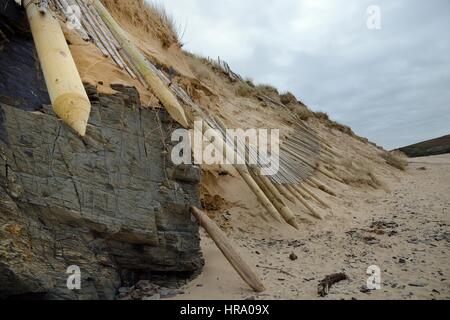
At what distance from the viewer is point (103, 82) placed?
3396mm

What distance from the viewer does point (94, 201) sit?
3023 millimetres

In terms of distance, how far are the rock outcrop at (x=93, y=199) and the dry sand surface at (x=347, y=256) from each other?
1.97 ft

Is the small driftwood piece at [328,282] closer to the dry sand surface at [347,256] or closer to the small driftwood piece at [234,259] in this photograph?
the dry sand surface at [347,256]

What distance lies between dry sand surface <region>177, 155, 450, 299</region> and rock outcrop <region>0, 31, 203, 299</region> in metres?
0.60

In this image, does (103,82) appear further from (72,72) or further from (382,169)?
(382,169)

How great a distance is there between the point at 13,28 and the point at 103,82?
2.64 feet

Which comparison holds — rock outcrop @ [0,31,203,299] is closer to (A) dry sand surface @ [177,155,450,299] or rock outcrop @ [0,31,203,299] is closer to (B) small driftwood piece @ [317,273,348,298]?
(A) dry sand surface @ [177,155,450,299]

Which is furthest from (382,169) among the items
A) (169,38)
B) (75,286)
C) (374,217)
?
(75,286)

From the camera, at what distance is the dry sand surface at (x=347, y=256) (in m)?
3.28

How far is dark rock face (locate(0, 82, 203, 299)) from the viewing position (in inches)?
107

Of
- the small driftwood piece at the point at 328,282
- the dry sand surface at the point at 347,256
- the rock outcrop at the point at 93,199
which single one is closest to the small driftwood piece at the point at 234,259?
the dry sand surface at the point at 347,256

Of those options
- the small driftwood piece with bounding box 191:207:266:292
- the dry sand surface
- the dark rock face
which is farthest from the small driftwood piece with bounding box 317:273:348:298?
the dark rock face
